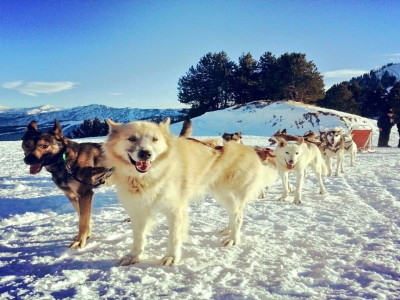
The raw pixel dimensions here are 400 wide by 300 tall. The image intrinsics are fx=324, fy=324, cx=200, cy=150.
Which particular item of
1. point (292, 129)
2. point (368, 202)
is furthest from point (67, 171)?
point (292, 129)

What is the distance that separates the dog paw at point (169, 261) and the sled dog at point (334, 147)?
281 inches

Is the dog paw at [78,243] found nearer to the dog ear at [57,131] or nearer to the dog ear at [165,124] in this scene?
the dog ear at [57,131]

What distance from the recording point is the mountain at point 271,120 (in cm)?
2636

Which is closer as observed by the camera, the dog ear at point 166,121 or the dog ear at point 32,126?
the dog ear at point 166,121

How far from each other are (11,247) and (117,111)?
203ft

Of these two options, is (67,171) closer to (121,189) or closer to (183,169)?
(121,189)

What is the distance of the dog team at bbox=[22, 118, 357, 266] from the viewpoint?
3.08 metres

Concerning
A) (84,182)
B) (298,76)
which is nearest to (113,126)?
(84,182)

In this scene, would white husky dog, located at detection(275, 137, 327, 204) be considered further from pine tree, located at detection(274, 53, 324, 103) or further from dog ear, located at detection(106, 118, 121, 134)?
pine tree, located at detection(274, 53, 324, 103)

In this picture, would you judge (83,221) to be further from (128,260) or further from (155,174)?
(155,174)

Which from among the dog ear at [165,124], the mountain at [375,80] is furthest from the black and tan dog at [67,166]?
the mountain at [375,80]

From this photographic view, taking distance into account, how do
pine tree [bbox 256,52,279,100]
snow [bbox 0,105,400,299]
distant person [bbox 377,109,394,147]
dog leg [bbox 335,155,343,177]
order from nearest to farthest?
1. snow [bbox 0,105,400,299]
2. dog leg [bbox 335,155,343,177]
3. distant person [bbox 377,109,394,147]
4. pine tree [bbox 256,52,279,100]

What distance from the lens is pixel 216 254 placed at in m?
3.41

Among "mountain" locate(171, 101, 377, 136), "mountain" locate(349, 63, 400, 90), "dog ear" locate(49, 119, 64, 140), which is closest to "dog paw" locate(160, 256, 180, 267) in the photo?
"dog ear" locate(49, 119, 64, 140)
